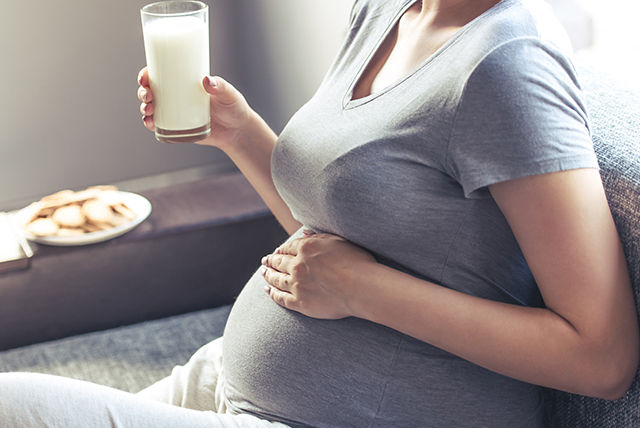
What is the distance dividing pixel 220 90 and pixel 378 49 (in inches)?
10.0

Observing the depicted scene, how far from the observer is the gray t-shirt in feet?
2.45

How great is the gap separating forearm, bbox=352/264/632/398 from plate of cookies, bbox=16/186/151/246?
2.91 ft

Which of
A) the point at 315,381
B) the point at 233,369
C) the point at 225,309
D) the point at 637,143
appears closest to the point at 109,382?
the point at 225,309

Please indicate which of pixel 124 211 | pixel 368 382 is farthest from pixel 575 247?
pixel 124 211

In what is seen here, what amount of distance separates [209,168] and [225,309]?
0.91m

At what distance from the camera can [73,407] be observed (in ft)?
2.68

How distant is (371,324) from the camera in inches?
35.2

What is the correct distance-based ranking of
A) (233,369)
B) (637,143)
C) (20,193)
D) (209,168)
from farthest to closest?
(209,168) → (20,193) → (233,369) → (637,143)

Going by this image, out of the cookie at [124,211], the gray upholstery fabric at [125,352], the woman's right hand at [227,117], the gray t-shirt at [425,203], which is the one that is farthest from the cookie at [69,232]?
the gray t-shirt at [425,203]

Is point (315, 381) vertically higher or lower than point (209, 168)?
higher

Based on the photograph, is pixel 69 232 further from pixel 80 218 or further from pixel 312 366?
pixel 312 366

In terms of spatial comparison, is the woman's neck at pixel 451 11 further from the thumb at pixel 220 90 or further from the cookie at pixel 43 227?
the cookie at pixel 43 227

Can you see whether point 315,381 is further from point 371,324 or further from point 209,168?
point 209,168

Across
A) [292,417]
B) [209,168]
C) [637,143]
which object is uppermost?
[637,143]
